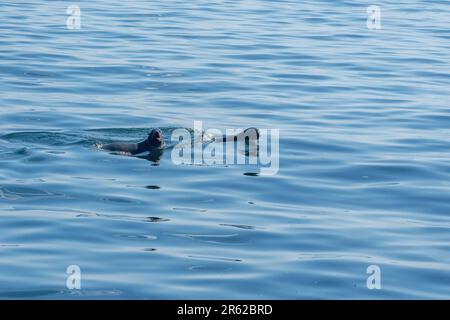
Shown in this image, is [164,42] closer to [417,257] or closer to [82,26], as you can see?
[82,26]

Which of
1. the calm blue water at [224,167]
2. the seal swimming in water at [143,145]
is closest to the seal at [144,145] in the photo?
the seal swimming in water at [143,145]

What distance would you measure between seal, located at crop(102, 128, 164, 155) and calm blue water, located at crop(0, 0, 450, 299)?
29 centimetres

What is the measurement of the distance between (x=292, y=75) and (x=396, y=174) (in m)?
8.32

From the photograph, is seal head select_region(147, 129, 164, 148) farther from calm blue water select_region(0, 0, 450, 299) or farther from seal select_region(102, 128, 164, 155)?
calm blue water select_region(0, 0, 450, 299)

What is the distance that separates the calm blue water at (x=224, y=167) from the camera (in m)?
11.8

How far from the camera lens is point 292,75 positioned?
957 inches

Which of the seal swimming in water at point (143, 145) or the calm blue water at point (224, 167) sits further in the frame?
the seal swimming in water at point (143, 145)

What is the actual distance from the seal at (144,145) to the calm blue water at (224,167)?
0.94 ft

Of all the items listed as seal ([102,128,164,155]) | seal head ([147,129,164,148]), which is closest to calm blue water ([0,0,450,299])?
seal ([102,128,164,155])

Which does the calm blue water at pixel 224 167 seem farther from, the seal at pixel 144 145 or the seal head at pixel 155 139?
the seal head at pixel 155 139

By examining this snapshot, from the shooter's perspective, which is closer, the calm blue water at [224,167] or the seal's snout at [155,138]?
the calm blue water at [224,167]

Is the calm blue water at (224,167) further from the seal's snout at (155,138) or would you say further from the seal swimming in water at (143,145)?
the seal's snout at (155,138)

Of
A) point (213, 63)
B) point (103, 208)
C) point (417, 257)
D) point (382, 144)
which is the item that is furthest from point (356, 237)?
point (213, 63)

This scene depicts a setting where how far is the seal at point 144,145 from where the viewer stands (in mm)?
17031
